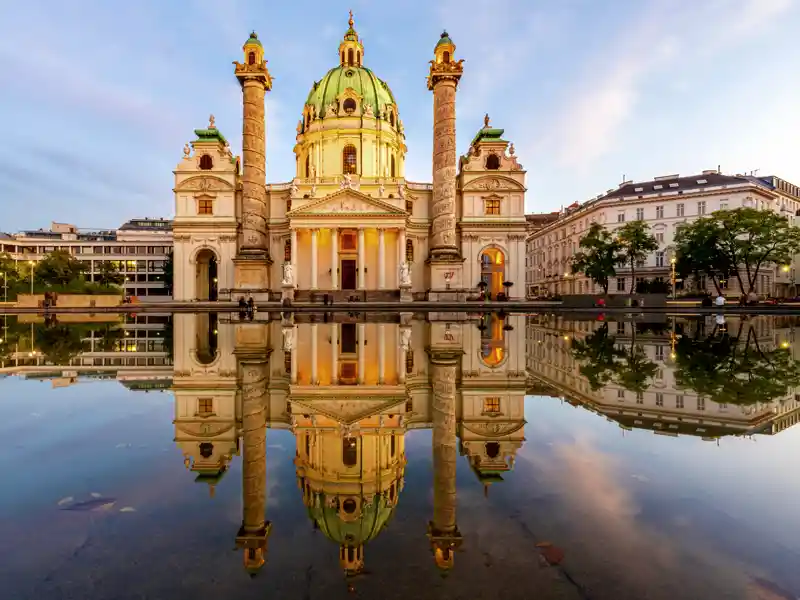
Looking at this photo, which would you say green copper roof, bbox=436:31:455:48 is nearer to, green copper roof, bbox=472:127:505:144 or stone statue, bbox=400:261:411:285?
green copper roof, bbox=472:127:505:144

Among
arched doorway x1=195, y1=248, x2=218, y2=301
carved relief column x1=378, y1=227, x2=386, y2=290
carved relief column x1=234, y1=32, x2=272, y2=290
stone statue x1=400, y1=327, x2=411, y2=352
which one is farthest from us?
arched doorway x1=195, y1=248, x2=218, y2=301

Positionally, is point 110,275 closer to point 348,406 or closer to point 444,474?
point 348,406

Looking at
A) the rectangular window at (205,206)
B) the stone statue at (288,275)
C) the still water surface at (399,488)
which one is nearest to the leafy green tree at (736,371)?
the still water surface at (399,488)

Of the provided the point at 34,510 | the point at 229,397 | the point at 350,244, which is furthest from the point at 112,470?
the point at 350,244

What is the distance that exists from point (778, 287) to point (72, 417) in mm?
90545

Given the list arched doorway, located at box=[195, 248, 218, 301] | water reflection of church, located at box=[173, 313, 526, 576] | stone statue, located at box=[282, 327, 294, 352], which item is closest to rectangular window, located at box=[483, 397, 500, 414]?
water reflection of church, located at box=[173, 313, 526, 576]

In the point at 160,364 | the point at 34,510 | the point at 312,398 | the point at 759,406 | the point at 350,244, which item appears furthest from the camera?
the point at 350,244

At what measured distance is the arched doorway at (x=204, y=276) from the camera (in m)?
52.8

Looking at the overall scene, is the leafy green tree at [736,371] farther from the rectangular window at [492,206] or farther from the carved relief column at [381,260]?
the rectangular window at [492,206]

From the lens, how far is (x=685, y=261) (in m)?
57.6

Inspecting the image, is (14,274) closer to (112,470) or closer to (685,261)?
(112,470)

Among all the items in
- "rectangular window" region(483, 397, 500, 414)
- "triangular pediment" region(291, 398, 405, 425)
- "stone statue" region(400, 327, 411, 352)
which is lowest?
"rectangular window" region(483, 397, 500, 414)

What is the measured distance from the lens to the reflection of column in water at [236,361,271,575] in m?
2.63

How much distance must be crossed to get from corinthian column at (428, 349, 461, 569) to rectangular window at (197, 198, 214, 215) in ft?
162
